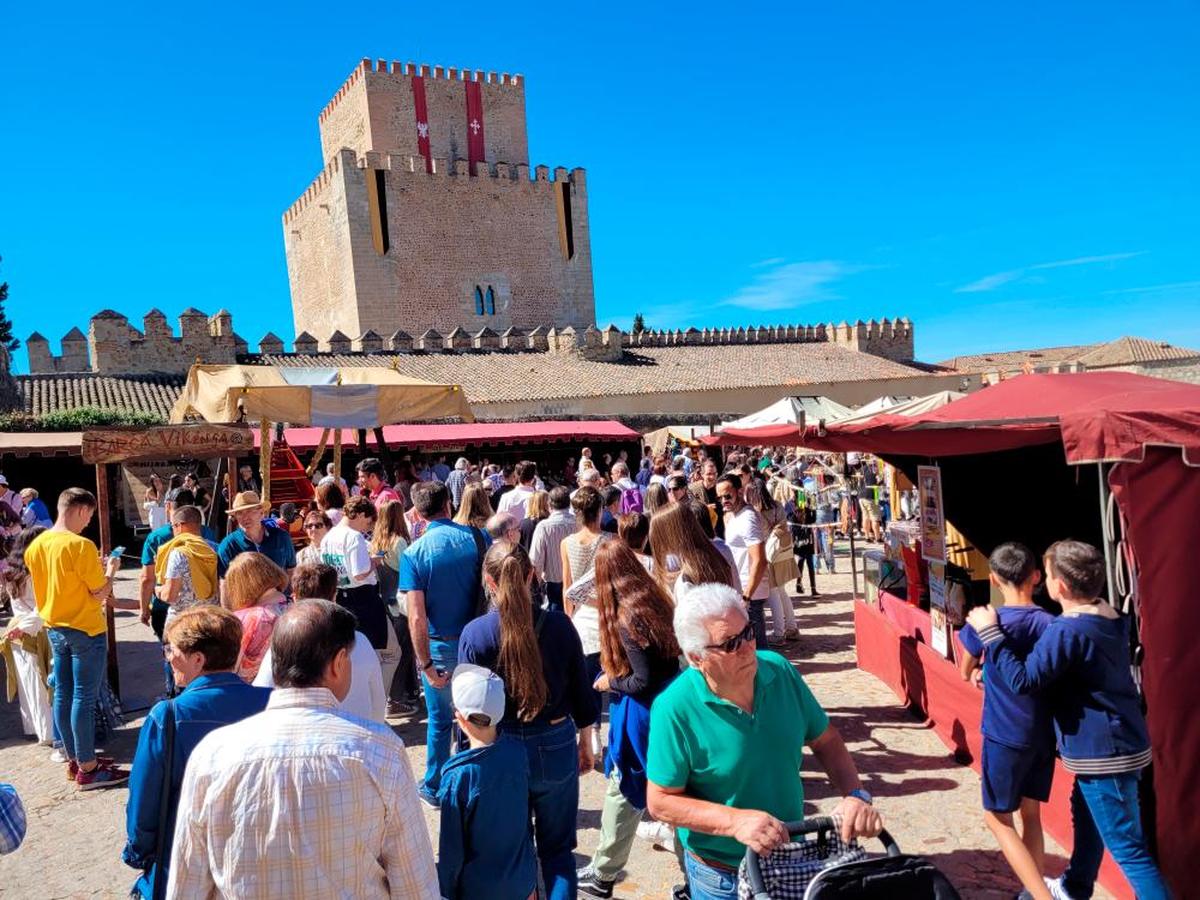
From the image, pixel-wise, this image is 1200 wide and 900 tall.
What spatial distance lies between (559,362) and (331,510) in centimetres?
2098

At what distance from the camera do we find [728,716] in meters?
2.21

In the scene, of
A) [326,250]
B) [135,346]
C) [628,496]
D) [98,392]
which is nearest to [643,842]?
[628,496]

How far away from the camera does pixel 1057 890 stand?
3.22m

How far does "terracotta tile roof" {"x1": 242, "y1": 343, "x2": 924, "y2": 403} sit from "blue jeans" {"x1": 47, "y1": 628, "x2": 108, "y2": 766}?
698 inches

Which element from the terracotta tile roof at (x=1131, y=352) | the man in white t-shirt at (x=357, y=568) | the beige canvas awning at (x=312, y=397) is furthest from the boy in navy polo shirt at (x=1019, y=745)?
the terracotta tile roof at (x=1131, y=352)

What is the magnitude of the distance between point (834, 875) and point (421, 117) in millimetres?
41779

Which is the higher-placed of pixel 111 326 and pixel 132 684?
pixel 111 326

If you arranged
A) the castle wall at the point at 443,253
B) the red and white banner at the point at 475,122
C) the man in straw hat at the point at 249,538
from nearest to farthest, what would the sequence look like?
1. the man in straw hat at the point at 249,538
2. the castle wall at the point at 443,253
3. the red and white banner at the point at 475,122

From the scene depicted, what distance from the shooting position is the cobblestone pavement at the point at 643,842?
3748mm

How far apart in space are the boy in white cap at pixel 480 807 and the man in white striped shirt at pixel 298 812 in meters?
0.54

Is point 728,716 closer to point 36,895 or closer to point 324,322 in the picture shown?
point 36,895

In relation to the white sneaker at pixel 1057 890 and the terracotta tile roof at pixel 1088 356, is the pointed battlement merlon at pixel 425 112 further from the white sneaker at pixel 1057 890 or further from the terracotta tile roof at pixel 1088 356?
the white sneaker at pixel 1057 890

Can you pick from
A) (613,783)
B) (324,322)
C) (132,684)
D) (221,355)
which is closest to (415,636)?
(613,783)

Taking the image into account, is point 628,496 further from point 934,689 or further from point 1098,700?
point 1098,700
